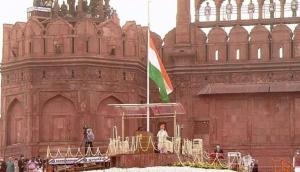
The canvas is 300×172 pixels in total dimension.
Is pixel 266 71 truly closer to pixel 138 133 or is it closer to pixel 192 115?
pixel 192 115

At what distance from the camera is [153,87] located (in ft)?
121

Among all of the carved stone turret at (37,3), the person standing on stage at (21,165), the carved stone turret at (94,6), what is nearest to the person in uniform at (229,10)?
the carved stone turret at (94,6)

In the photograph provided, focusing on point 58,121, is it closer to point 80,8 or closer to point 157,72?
point 80,8

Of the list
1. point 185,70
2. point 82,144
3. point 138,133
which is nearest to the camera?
point 138,133

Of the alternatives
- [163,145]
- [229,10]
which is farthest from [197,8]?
[163,145]

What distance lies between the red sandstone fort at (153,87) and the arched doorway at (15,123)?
0.03 meters

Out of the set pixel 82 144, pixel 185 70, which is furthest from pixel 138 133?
pixel 185 70

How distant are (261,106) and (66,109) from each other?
22.3ft

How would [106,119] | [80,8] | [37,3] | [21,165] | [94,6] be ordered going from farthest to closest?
[37,3], [94,6], [80,8], [106,119], [21,165]

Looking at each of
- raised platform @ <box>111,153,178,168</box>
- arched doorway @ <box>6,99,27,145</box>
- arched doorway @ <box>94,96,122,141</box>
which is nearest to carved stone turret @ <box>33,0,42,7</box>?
arched doorway @ <box>6,99,27,145</box>

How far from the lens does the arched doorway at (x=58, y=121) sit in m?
34.9

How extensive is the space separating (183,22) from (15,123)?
7.10 meters

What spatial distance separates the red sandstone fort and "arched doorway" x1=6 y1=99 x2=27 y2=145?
0.03 metres

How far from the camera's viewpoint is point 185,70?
36938 millimetres
